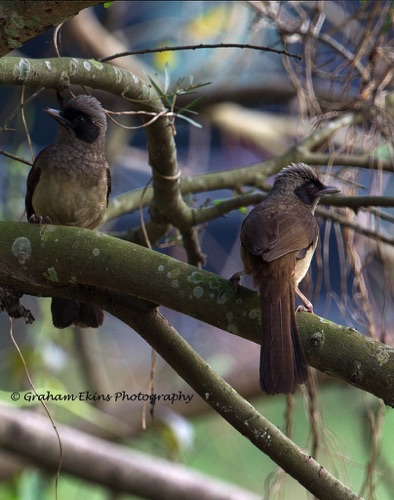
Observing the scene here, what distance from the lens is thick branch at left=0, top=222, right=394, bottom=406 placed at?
2393 mm

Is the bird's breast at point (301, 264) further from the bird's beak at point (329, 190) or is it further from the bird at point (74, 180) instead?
the bird at point (74, 180)

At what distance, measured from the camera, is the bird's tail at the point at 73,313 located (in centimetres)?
331

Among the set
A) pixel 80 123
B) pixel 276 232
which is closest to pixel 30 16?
pixel 276 232

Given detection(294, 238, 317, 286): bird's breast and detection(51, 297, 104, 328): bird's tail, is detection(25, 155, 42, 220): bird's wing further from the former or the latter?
detection(294, 238, 317, 286): bird's breast

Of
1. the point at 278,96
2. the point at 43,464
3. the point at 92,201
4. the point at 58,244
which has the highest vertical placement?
the point at 278,96

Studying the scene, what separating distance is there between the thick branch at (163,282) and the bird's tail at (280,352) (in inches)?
1.4

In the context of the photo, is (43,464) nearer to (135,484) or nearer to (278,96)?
(135,484)

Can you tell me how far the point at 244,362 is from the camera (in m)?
5.62

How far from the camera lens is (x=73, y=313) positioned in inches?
130

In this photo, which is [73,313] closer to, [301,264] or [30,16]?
[301,264]

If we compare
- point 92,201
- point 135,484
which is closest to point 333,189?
point 92,201

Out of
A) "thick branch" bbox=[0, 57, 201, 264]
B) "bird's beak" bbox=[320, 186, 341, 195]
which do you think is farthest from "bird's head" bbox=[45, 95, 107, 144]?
"bird's beak" bbox=[320, 186, 341, 195]

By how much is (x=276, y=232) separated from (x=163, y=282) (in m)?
0.67

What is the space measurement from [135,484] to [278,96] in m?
3.50
